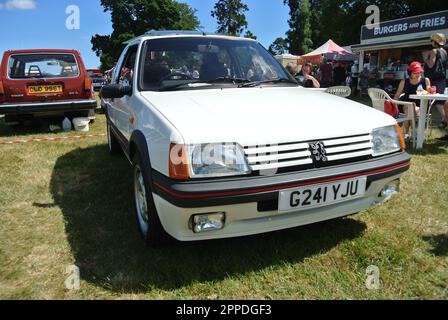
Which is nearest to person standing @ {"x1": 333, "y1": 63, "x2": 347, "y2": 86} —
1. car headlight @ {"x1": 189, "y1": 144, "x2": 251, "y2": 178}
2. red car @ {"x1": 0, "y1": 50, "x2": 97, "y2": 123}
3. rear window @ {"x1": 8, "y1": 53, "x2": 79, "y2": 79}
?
red car @ {"x1": 0, "y1": 50, "x2": 97, "y2": 123}

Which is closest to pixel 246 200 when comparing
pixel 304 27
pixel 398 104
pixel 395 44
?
pixel 398 104

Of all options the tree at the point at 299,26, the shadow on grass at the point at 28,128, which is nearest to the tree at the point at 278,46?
the tree at the point at 299,26

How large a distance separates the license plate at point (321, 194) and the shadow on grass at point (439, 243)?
2.59 ft

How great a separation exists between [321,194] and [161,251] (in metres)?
1.22

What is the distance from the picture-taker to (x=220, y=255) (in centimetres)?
260

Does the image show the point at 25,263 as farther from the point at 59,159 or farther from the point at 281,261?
the point at 59,159

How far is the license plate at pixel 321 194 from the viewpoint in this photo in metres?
2.15

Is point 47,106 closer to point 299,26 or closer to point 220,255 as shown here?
point 220,255

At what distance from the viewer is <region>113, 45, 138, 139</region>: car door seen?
10.7ft

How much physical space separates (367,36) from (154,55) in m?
19.9

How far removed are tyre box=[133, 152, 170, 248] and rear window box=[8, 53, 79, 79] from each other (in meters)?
5.54

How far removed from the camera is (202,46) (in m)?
3.42

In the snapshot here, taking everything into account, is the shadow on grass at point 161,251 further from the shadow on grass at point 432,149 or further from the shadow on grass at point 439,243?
the shadow on grass at point 432,149

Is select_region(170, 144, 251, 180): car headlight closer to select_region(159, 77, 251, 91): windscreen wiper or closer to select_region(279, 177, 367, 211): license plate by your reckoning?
select_region(279, 177, 367, 211): license plate
